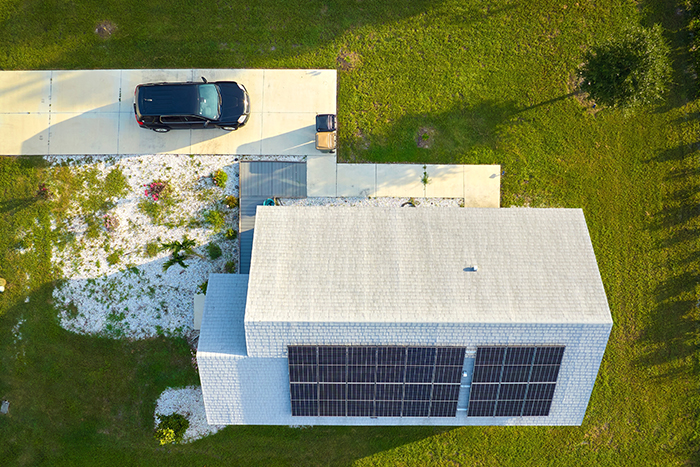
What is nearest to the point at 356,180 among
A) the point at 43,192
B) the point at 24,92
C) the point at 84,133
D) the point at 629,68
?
the point at 629,68

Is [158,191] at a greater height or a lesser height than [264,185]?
lesser

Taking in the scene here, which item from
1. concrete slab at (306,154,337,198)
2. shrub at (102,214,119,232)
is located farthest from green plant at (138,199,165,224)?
concrete slab at (306,154,337,198)

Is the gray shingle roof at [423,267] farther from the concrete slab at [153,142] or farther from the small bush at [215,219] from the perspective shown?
the concrete slab at [153,142]

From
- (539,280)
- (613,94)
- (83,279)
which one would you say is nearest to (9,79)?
(83,279)

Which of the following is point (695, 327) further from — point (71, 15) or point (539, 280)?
point (71, 15)

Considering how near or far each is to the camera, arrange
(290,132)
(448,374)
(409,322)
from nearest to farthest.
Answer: (409,322)
(448,374)
(290,132)

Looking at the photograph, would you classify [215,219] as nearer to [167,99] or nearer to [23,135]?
[167,99]
